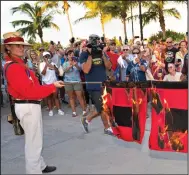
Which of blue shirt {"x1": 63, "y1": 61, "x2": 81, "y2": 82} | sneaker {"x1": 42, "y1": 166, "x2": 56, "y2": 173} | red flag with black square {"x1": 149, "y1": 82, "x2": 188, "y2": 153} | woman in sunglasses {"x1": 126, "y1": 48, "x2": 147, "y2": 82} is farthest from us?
blue shirt {"x1": 63, "y1": 61, "x2": 81, "y2": 82}

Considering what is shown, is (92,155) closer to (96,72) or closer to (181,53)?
(96,72)

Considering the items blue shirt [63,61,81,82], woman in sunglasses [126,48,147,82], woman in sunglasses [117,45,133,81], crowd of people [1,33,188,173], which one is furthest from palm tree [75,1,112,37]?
woman in sunglasses [126,48,147,82]

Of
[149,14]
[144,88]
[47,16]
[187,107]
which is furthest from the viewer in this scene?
[47,16]

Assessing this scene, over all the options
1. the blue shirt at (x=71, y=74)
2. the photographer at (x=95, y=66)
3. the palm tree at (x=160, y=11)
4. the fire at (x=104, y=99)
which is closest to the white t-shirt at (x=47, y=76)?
the blue shirt at (x=71, y=74)

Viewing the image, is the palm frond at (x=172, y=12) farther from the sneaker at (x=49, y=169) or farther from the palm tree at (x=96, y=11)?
the sneaker at (x=49, y=169)

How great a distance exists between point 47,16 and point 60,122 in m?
30.7

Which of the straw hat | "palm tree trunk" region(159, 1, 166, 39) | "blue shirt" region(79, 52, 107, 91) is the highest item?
"palm tree trunk" region(159, 1, 166, 39)

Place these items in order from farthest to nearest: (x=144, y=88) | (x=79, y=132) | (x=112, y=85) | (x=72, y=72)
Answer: (x=72, y=72)
(x=79, y=132)
(x=112, y=85)
(x=144, y=88)

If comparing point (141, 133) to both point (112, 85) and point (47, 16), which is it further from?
point (47, 16)

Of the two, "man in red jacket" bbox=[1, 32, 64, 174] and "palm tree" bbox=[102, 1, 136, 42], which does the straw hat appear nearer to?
"man in red jacket" bbox=[1, 32, 64, 174]

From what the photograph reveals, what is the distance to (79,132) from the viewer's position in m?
6.86

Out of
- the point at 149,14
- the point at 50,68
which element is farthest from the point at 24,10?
the point at 50,68

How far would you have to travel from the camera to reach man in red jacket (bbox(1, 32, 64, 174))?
416 cm

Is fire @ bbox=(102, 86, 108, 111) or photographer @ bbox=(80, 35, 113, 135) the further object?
photographer @ bbox=(80, 35, 113, 135)
